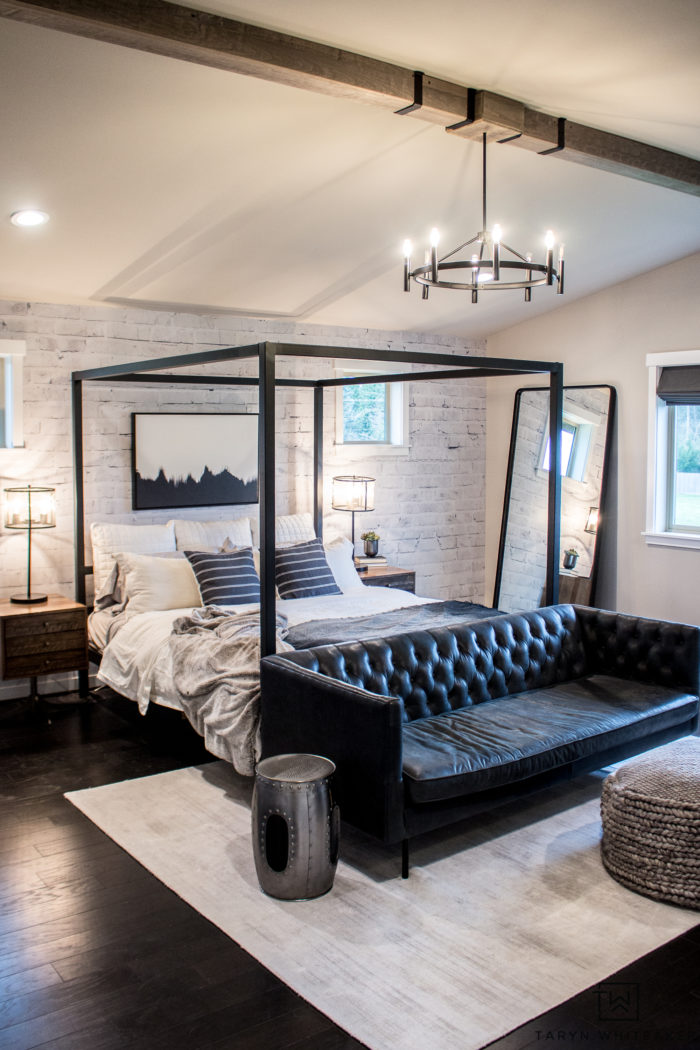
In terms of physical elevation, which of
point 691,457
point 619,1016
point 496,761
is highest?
point 691,457

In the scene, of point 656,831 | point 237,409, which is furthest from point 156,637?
point 656,831

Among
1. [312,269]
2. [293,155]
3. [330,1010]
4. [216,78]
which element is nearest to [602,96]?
[293,155]

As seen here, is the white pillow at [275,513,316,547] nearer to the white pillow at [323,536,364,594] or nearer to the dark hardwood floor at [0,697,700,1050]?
→ the white pillow at [323,536,364,594]

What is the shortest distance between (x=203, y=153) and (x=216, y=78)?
58cm

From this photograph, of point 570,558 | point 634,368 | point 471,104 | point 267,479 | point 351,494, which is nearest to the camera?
point 267,479

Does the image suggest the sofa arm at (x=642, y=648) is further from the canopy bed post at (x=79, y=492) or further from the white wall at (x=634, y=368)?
the canopy bed post at (x=79, y=492)

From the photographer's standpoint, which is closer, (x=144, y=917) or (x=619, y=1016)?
(x=619, y=1016)

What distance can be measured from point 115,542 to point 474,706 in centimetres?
262

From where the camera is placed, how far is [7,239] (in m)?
4.93

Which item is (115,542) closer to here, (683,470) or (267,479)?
(267,479)

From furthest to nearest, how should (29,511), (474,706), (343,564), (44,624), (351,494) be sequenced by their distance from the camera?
1. (351,494)
2. (343,564)
3. (29,511)
4. (44,624)
5. (474,706)

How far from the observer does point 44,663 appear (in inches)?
214

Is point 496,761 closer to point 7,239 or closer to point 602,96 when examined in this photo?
point 602,96

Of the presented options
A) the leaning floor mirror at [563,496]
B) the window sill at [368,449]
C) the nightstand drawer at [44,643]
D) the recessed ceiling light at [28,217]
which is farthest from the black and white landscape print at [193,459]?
the leaning floor mirror at [563,496]
